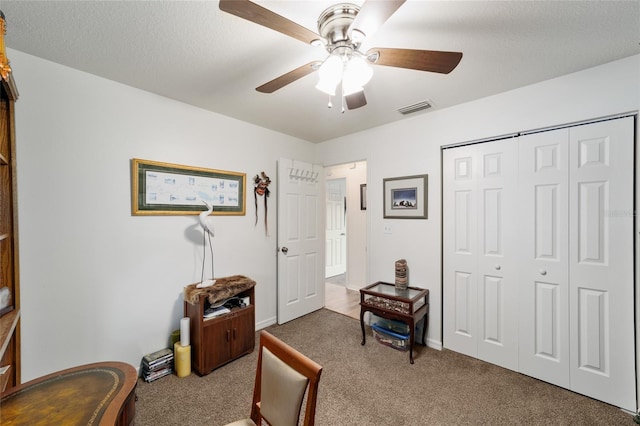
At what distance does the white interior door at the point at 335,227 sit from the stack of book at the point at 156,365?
3.84 m

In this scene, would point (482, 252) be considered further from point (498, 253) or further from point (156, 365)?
point (156, 365)

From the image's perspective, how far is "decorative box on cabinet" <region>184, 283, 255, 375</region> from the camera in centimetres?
223

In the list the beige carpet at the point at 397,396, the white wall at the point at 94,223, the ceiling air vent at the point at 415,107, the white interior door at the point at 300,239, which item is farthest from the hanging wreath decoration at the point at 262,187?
the ceiling air vent at the point at 415,107

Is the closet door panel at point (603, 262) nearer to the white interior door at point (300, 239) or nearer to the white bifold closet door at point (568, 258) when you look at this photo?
the white bifold closet door at point (568, 258)

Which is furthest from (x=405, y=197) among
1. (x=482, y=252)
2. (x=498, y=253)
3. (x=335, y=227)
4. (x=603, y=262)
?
(x=335, y=227)

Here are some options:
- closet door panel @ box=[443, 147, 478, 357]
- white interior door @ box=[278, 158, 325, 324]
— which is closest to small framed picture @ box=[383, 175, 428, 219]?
closet door panel @ box=[443, 147, 478, 357]

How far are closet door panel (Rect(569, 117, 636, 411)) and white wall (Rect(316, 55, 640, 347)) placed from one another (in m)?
0.22

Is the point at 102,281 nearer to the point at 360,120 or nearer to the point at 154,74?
the point at 154,74

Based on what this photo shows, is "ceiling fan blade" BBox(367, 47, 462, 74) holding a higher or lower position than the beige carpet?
higher

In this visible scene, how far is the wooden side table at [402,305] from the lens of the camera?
8.12 feet

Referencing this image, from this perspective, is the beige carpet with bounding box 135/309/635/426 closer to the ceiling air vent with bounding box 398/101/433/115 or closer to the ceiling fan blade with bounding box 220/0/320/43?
the ceiling fan blade with bounding box 220/0/320/43

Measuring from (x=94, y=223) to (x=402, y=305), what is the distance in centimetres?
279

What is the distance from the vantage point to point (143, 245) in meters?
2.29

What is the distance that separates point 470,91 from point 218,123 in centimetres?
251
